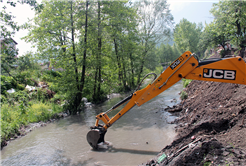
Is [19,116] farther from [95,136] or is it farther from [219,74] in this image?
[219,74]

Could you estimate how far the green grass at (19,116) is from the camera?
315 inches

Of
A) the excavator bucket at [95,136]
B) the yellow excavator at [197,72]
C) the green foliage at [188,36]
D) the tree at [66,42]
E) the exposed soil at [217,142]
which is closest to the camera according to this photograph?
the exposed soil at [217,142]

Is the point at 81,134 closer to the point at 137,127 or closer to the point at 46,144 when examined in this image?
the point at 46,144

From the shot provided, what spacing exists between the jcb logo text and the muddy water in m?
2.64

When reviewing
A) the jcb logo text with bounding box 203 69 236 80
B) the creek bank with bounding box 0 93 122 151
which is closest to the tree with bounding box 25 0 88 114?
the creek bank with bounding box 0 93 122 151

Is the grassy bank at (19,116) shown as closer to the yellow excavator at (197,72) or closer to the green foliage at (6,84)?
the green foliage at (6,84)

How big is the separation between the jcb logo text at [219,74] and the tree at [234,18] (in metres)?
11.3

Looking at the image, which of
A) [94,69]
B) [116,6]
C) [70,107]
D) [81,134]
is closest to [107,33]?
[116,6]

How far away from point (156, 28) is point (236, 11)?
1257 cm

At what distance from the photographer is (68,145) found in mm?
6633

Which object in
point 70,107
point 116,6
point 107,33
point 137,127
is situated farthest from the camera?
point 107,33

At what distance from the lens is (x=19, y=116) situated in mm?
9570

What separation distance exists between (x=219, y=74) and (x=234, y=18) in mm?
12343

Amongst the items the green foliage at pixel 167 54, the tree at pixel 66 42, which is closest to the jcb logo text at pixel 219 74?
the tree at pixel 66 42
